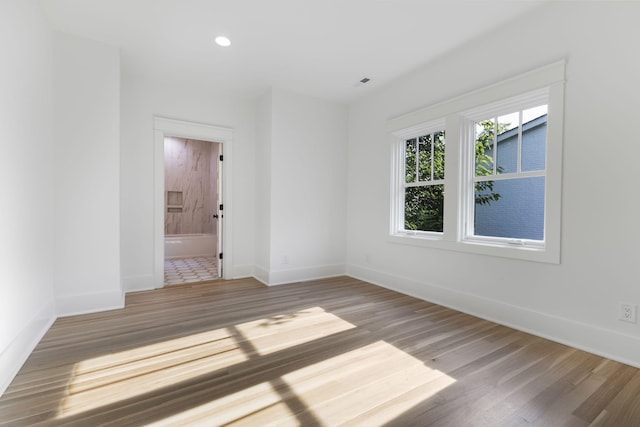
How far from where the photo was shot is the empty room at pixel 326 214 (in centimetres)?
177

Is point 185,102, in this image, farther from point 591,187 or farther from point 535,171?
point 591,187

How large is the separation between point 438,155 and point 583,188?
1.53 meters

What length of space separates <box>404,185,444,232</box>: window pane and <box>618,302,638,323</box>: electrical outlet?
1670mm

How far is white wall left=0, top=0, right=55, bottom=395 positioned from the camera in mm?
1805

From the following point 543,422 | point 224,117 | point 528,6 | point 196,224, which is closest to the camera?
point 543,422

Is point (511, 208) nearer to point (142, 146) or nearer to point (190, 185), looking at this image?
point (142, 146)

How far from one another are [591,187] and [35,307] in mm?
4291

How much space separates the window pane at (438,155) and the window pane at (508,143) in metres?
0.68

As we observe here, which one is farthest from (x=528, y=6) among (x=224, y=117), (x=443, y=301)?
(x=224, y=117)

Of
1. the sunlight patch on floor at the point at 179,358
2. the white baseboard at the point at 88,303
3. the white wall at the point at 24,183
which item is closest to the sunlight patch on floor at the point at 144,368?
the sunlight patch on floor at the point at 179,358

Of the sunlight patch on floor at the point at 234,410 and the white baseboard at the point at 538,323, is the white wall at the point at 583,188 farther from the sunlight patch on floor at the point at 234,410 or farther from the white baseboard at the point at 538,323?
the sunlight patch on floor at the point at 234,410

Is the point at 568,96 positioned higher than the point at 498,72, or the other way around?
the point at 498,72

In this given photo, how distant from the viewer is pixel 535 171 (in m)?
2.62

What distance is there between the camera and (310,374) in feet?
6.21
